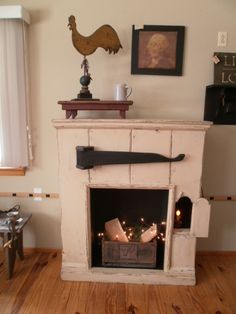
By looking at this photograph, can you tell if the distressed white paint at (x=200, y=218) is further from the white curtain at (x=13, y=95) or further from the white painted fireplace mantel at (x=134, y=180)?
the white curtain at (x=13, y=95)

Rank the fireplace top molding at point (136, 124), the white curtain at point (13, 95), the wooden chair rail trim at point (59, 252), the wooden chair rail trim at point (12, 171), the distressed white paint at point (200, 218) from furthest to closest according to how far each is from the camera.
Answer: the wooden chair rail trim at point (59, 252) → the wooden chair rail trim at point (12, 171) → the white curtain at point (13, 95) → the distressed white paint at point (200, 218) → the fireplace top molding at point (136, 124)

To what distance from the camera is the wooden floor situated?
5.49 ft

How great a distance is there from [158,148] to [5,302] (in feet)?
4.82

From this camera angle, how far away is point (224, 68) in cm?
196

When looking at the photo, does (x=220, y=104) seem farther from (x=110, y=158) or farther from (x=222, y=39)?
(x=110, y=158)

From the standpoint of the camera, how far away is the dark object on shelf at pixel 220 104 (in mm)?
1998

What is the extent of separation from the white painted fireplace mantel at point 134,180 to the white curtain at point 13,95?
48cm

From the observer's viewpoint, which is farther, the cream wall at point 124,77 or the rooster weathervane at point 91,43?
the cream wall at point 124,77

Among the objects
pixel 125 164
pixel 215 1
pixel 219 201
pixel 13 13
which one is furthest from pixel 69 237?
pixel 215 1

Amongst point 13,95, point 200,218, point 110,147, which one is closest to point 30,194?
point 13,95

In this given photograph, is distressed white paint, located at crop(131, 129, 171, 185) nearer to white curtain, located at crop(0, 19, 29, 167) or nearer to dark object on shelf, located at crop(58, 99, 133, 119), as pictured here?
dark object on shelf, located at crop(58, 99, 133, 119)

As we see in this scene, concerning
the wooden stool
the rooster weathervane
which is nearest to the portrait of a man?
the rooster weathervane

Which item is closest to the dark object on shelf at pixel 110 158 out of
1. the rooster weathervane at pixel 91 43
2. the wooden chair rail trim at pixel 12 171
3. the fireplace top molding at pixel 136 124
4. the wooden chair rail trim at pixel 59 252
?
the fireplace top molding at pixel 136 124

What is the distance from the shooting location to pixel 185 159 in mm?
1734
